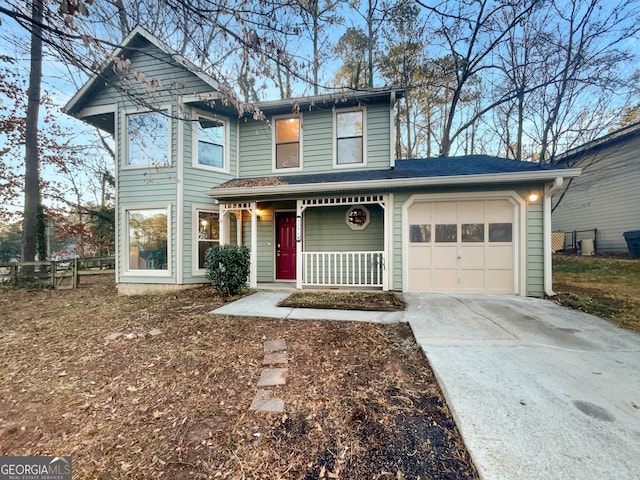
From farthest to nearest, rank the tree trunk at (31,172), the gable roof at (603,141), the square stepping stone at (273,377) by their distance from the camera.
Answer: the gable roof at (603,141), the tree trunk at (31,172), the square stepping stone at (273,377)

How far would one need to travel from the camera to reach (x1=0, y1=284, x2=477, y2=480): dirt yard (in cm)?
169

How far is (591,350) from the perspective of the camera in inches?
121

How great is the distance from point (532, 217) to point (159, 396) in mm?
7246

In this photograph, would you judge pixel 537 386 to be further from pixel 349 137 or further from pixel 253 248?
pixel 349 137

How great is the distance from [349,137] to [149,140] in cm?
548

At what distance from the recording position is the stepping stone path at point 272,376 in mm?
2234

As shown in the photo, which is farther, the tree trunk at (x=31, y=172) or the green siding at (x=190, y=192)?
the tree trunk at (x=31, y=172)

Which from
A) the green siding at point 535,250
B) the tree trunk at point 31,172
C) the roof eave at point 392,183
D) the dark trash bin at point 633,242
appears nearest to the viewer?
the roof eave at point 392,183

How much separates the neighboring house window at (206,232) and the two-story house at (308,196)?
4 cm

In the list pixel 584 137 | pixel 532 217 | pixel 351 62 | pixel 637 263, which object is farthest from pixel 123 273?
pixel 584 137

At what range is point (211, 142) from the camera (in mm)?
7344

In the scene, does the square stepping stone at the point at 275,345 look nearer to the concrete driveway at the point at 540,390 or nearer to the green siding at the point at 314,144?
the concrete driveway at the point at 540,390

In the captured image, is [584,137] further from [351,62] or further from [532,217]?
[351,62]

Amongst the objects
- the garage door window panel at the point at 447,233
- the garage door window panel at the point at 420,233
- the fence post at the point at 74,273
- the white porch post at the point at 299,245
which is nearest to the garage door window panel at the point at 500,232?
the garage door window panel at the point at 447,233
